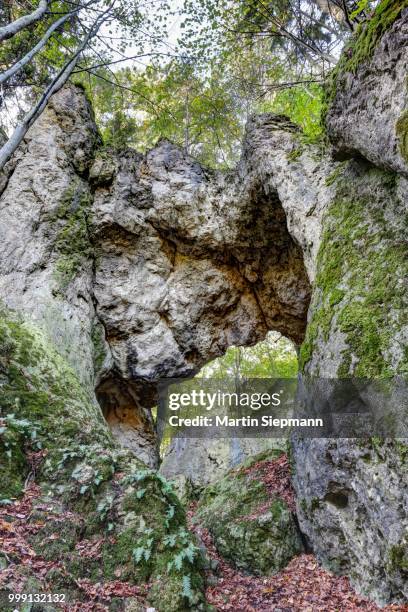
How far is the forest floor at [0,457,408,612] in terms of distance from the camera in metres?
3.88

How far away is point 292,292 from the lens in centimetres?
1120

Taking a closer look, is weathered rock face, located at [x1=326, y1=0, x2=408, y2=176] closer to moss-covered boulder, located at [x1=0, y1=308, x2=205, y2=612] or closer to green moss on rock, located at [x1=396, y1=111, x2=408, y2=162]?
green moss on rock, located at [x1=396, y1=111, x2=408, y2=162]

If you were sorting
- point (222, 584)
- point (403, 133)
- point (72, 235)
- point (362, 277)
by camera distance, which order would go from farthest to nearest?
1. point (72, 235)
2. point (362, 277)
3. point (222, 584)
4. point (403, 133)

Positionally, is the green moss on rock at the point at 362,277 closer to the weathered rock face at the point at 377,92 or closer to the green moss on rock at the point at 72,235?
the weathered rock face at the point at 377,92

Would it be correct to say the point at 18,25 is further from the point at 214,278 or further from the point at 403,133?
the point at 214,278

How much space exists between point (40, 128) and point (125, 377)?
720 cm

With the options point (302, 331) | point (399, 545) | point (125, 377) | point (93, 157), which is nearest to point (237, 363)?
point (302, 331)

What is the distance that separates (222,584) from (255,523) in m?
1.16

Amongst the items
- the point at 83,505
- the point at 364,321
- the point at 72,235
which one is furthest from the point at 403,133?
Result: the point at 72,235

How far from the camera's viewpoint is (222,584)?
17.9ft

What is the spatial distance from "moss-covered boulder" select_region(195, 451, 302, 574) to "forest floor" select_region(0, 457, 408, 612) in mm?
157

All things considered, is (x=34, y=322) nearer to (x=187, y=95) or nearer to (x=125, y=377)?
(x=125, y=377)

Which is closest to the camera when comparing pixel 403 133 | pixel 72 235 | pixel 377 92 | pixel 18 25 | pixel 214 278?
pixel 403 133

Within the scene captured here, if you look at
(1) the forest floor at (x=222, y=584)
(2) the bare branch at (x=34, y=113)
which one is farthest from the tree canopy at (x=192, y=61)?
(1) the forest floor at (x=222, y=584)
